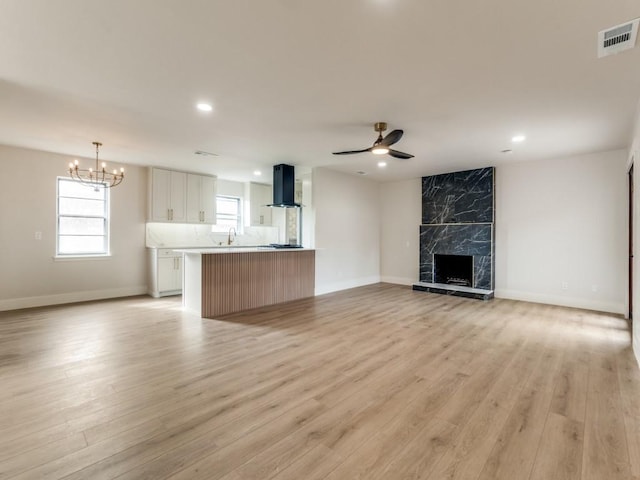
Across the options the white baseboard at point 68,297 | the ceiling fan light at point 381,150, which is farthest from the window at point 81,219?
the ceiling fan light at point 381,150

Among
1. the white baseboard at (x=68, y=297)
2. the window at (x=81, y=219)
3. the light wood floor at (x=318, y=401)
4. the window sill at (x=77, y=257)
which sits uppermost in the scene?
the window at (x=81, y=219)

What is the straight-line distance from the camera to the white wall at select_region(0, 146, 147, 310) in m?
5.15

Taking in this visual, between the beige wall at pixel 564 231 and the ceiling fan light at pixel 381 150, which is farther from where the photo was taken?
the beige wall at pixel 564 231

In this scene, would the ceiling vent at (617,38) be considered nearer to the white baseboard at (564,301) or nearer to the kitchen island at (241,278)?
the white baseboard at (564,301)

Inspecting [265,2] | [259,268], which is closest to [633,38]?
[265,2]

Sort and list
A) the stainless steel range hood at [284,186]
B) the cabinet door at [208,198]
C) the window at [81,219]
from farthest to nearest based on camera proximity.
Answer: the cabinet door at [208,198], the stainless steel range hood at [284,186], the window at [81,219]

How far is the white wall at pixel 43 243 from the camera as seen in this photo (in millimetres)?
5148

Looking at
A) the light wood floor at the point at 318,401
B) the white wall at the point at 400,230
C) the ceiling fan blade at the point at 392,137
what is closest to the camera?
the light wood floor at the point at 318,401

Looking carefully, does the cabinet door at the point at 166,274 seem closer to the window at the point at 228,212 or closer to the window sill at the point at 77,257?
the window sill at the point at 77,257

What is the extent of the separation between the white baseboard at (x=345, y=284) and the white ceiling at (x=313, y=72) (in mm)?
3181

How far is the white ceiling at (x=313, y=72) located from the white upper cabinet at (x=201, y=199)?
225 cm

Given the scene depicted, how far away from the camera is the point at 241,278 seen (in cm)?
525

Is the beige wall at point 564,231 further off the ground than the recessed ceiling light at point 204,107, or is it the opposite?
the recessed ceiling light at point 204,107

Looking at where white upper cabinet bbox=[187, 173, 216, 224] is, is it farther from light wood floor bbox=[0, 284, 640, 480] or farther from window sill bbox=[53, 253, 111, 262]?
light wood floor bbox=[0, 284, 640, 480]
